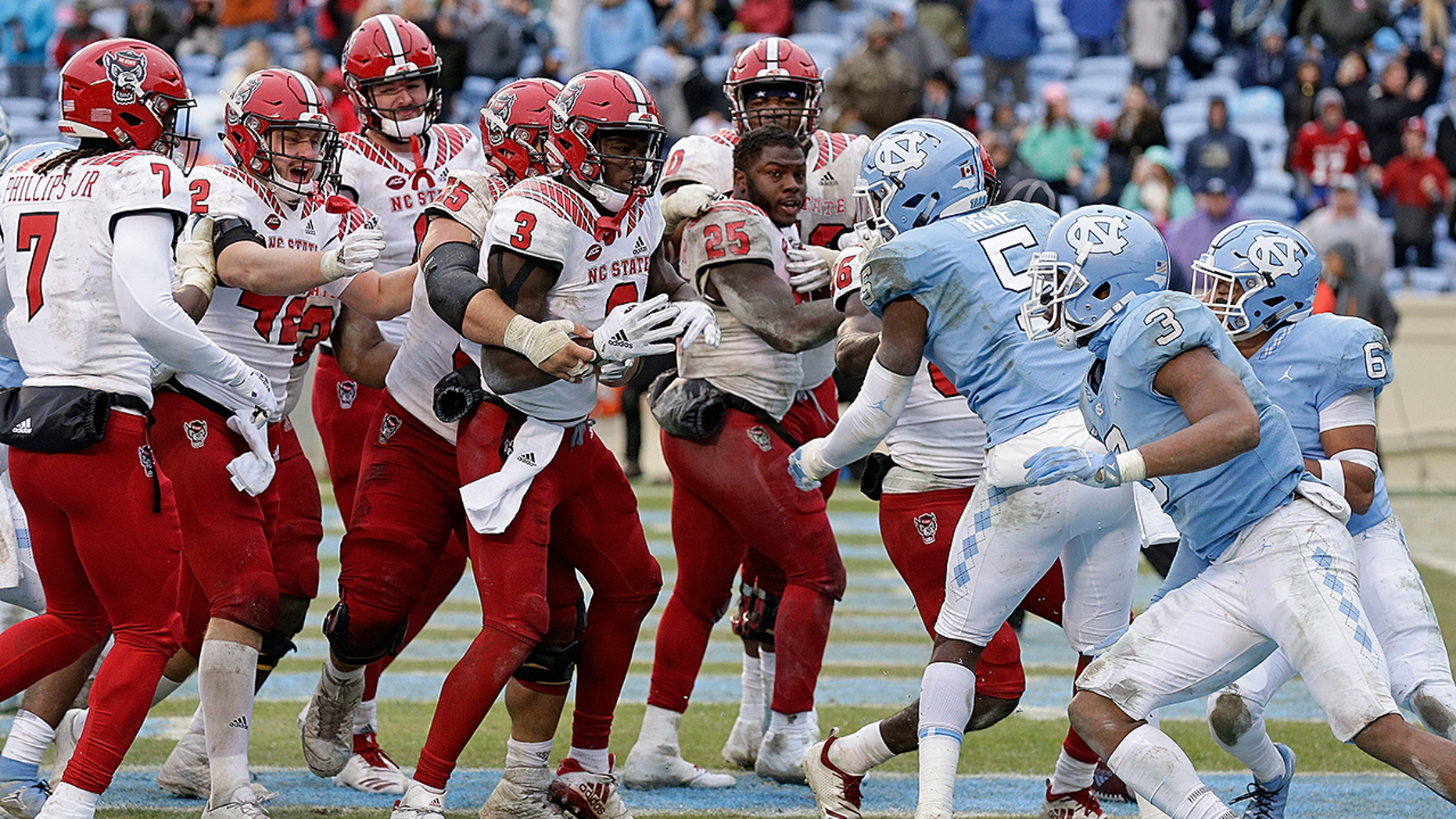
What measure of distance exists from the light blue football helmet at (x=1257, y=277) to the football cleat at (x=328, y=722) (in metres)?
2.63

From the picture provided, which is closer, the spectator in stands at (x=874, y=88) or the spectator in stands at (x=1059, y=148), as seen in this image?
the spectator in stands at (x=874, y=88)

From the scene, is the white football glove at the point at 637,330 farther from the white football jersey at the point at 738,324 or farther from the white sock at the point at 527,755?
the white sock at the point at 527,755

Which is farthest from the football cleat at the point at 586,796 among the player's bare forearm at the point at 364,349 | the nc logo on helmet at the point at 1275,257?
the nc logo on helmet at the point at 1275,257

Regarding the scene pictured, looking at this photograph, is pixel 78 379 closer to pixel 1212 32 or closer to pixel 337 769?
pixel 337 769

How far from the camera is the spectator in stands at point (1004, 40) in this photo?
16.2 m

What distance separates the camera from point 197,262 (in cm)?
460

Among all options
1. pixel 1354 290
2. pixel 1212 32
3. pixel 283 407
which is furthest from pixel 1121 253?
pixel 1212 32

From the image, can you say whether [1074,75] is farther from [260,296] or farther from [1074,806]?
[260,296]

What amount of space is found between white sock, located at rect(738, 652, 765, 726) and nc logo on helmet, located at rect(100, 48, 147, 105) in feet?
8.76

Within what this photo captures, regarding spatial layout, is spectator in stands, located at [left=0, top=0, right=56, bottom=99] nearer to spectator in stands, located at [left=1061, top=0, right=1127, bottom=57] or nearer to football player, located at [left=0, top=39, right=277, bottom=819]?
spectator in stands, located at [left=1061, top=0, right=1127, bottom=57]

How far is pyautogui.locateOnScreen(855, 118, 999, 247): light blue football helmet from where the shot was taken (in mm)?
4430

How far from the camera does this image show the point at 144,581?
13.7 ft

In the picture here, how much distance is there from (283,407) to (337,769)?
1.08m

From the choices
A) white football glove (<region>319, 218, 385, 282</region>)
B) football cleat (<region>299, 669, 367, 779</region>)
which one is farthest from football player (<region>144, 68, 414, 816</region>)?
football cleat (<region>299, 669, 367, 779</region>)
